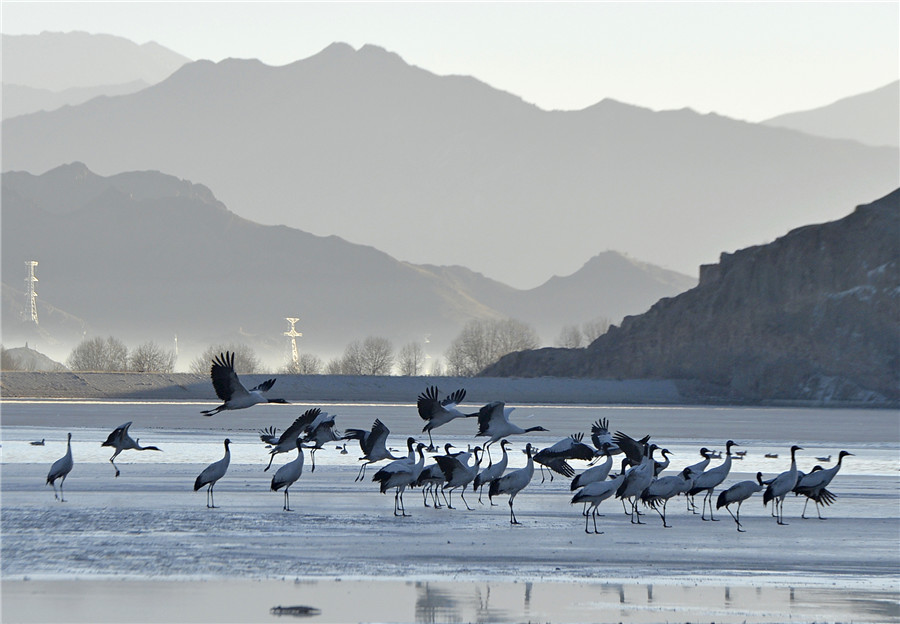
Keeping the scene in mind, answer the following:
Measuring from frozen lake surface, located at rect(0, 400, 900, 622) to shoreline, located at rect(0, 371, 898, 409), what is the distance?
69.1m

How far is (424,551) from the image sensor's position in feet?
57.4

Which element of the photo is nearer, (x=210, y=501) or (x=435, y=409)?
(x=210, y=501)

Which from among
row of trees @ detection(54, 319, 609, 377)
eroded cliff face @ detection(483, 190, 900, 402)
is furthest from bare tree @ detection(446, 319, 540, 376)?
eroded cliff face @ detection(483, 190, 900, 402)

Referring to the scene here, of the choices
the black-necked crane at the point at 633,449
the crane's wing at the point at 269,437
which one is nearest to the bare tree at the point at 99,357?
the crane's wing at the point at 269,437

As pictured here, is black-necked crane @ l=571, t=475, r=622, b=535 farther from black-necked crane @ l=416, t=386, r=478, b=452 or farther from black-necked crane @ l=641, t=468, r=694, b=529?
black-necked crane @ l=416, t=386, r=478, b=452

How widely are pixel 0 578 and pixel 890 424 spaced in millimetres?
56202

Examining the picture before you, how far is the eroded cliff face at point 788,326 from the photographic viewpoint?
103m

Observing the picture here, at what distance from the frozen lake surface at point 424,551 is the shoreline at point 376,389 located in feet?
227

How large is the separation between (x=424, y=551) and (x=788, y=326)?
96275mm

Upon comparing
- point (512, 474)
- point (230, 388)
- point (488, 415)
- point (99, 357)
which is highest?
point (99, 357)

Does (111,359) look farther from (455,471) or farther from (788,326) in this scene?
(455,471)

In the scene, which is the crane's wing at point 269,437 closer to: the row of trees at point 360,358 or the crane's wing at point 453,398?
the crane's wing at point 453,398

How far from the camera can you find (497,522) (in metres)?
20.8

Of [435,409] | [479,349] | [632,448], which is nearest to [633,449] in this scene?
[632,448]
